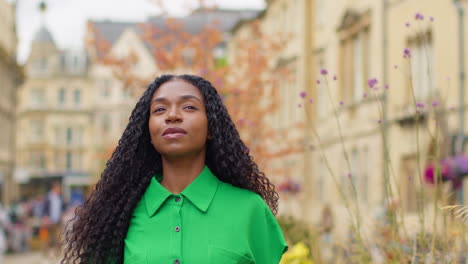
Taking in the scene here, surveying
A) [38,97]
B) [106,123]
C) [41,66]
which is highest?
[41,66]

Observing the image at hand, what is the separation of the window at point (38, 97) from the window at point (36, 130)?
1.82m

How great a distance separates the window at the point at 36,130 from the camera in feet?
320

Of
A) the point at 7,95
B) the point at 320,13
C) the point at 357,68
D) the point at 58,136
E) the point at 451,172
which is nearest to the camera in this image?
the point at 451,172

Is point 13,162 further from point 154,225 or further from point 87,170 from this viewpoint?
point 154,225

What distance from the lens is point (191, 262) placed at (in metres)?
3.45

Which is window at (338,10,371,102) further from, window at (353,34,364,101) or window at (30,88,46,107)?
window at (30,88,46,107)

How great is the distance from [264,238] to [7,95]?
5099cm

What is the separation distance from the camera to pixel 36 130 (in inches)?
3844

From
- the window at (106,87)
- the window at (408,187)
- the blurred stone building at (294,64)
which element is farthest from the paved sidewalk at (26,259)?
the window at (106,87)

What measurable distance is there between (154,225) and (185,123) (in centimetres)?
39

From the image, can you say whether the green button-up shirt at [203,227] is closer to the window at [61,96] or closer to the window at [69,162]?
the window at [61,96]

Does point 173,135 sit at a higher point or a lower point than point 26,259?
higher

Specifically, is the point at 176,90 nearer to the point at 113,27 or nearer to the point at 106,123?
the point at 106,123

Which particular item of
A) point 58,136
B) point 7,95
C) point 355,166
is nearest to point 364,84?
point 355,166
